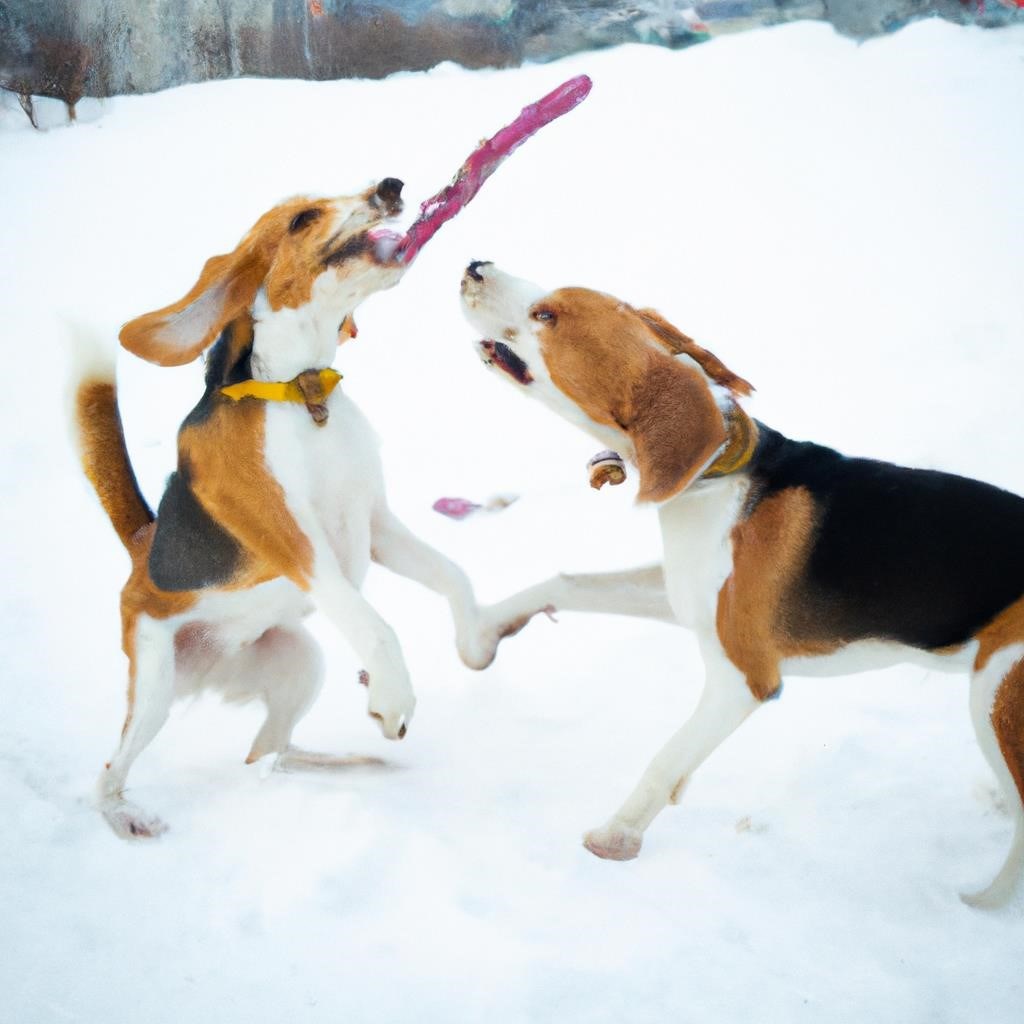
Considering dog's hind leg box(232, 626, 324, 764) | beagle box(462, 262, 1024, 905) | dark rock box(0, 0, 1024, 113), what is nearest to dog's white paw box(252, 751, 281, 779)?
dog's hind leg box(232, 626, 324, 764)

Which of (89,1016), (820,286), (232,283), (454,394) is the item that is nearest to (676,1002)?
(89,1016)

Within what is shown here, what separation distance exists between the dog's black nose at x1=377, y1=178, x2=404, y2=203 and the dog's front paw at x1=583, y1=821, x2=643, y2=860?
1288mm

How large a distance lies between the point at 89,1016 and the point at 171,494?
103 centimetres

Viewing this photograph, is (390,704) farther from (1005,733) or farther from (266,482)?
(1005,733)

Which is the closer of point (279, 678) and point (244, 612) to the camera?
point (244, 612)

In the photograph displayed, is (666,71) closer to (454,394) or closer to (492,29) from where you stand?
(492,29)

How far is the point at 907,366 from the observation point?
4145mm

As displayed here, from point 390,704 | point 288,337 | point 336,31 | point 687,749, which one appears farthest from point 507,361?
point 336,31

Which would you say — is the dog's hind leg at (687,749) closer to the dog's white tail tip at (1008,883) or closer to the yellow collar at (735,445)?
the yellow collar at (735,445)

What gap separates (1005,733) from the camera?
1.81 m

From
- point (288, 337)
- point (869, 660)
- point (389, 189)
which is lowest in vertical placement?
point (869, 660)

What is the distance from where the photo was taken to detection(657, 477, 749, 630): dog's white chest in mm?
1999

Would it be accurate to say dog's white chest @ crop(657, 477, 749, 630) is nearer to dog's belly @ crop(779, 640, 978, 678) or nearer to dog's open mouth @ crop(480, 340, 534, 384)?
dog's belly @ crop(779, 640, 978, 678)

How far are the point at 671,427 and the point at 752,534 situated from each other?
0.27m
